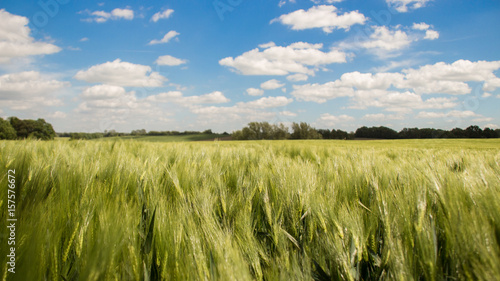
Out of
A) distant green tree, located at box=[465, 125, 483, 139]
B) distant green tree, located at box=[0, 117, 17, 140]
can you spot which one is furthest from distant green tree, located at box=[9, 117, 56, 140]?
distant green tree, located at box=[465, 125, 483, 139]

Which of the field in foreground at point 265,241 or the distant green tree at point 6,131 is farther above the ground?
the distant green tree at point 6,131

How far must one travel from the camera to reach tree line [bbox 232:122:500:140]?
25.9m

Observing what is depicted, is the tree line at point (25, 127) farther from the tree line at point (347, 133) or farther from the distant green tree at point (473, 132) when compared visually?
the distant green tree at point (473, 132)

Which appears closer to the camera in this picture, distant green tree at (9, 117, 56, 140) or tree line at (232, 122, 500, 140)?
tree line at (232, 122, 500, 140)

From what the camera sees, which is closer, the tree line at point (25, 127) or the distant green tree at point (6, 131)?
the distant green tree at point (6, 131)

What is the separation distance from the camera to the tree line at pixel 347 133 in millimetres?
25938

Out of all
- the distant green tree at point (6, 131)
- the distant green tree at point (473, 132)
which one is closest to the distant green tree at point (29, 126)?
the distant green tree at point (6, 131)

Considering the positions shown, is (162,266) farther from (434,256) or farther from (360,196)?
(360,196)

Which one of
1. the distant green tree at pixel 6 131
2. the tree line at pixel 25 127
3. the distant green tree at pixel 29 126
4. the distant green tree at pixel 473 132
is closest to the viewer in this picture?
the distant green tree at pixel 473 132

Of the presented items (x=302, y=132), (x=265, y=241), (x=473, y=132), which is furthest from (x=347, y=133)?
(x=265, y=241)

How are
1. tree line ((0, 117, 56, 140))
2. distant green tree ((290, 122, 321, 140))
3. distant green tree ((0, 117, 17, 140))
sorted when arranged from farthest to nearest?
distant green tree ((290, 122, 321, 140))
tree line ((0, 117, 56, 140))
distant green tree ((0, 117, 17, 140))

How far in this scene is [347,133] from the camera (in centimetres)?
4497

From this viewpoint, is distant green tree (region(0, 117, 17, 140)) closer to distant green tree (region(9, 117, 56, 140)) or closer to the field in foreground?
distant green tree (region(9, 117, 56, 140))

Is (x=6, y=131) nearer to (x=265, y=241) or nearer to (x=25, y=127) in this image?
(x=25, y=127)
